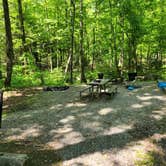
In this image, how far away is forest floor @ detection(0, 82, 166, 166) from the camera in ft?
16.5

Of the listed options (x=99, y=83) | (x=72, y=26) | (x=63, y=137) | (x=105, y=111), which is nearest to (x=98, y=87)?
(x=99, y=83)

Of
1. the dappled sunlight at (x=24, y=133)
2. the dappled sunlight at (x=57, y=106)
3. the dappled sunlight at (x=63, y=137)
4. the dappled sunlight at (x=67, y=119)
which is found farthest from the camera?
the dappled sunlight at (x=57, y=106)

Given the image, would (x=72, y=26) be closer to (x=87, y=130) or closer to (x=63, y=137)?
(x=87, y=130)

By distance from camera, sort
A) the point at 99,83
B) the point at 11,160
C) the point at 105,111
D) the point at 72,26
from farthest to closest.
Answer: the point at 72,26 < the point at 99,83 < the point at 105,111 < the point at 11,160

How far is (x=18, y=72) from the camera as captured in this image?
45.6 feet

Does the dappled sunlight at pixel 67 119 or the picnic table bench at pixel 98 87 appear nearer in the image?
the dappled sunlight at pixel 67 119

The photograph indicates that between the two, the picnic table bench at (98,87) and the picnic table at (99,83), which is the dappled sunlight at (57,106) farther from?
the picnic table at (99,83)

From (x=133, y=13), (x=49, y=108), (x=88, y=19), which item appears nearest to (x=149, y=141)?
(x=49, y=108)

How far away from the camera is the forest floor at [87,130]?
16.5 ft

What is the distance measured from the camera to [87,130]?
6.50 meters

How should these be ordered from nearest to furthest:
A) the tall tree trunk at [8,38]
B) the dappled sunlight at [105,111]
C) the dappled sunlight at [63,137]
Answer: the dappled sunlight at [63,137] < the dappled sunlight at [105,111] < the tall tree trunk at [8,38]

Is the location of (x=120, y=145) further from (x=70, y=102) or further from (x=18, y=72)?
(x=18, y=72)


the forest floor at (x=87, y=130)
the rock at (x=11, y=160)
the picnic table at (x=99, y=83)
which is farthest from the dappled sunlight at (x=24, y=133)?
the picnic table at (x=99, y=83)

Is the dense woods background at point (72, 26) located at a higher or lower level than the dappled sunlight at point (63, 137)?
higher
